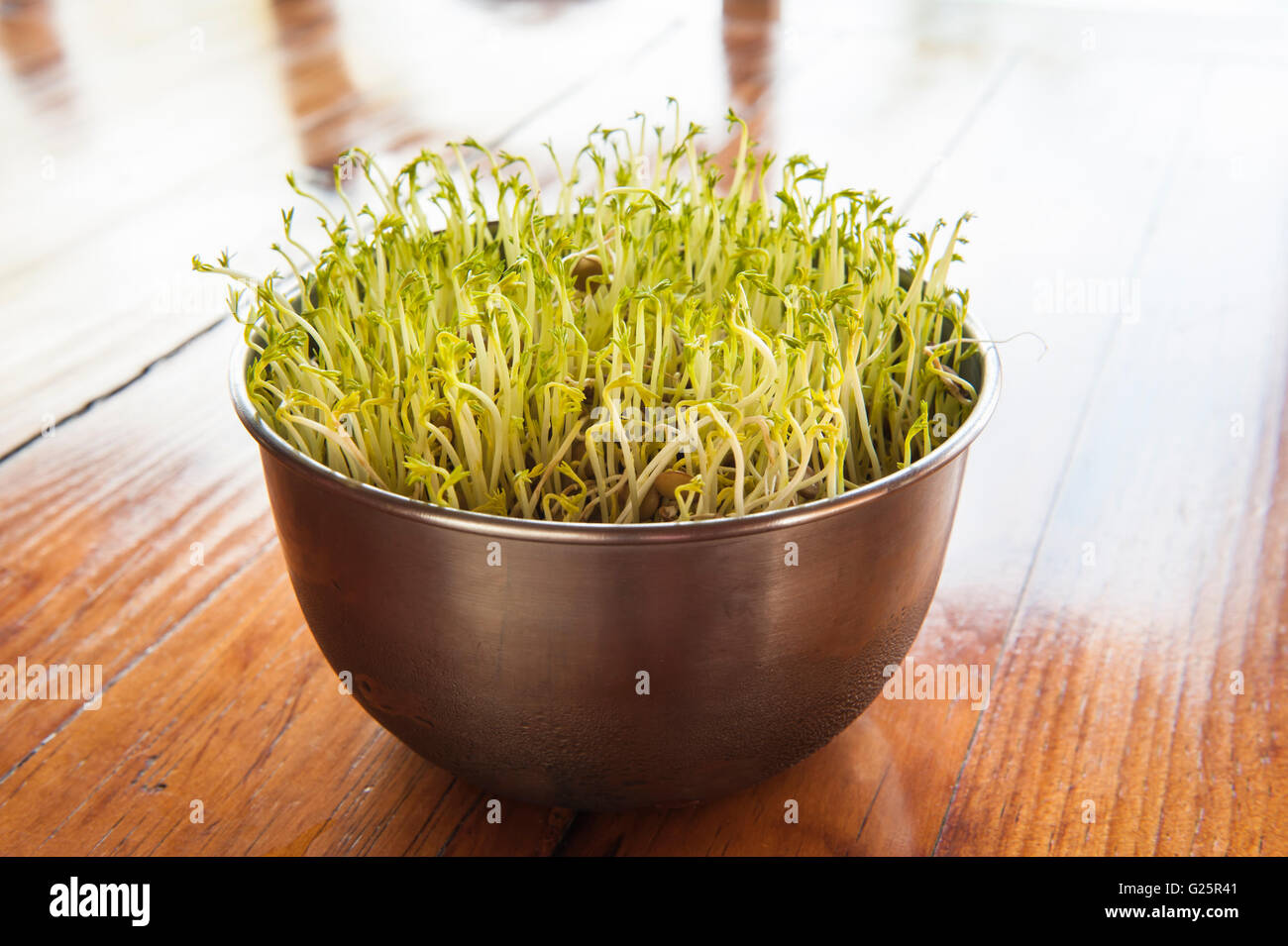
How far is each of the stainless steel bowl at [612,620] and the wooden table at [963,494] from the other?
9 cm

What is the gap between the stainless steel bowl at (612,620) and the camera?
1.67 feet

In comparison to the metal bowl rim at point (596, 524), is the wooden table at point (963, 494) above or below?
below

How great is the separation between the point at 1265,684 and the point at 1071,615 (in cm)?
12

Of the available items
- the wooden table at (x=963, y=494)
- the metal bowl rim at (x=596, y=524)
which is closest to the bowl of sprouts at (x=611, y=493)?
the metal bowl rim at (x=596, y=524)

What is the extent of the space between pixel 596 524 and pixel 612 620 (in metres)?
0.05

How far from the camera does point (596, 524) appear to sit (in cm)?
50

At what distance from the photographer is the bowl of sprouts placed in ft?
1.71
